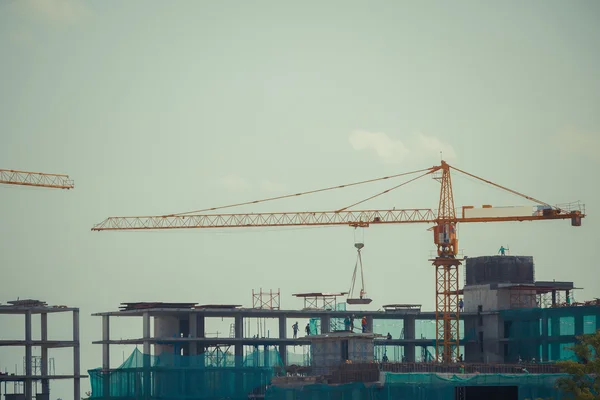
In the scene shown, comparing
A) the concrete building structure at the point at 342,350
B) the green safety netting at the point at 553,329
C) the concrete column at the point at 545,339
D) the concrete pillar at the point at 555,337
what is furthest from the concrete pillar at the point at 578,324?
the concrete building structure at the point at 342,350

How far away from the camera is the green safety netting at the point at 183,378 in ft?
584

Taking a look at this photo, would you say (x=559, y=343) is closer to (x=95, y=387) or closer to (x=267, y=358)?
(x=267, y=358)

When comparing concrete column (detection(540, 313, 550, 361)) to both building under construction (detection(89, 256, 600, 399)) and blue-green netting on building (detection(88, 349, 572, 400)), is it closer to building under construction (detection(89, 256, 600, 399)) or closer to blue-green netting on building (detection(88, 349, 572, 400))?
building under construction (detection(89, 256, 600, 399))

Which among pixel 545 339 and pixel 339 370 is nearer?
pixel 339 370

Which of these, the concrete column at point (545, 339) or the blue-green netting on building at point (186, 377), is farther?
the concrete column at point (545, 339)

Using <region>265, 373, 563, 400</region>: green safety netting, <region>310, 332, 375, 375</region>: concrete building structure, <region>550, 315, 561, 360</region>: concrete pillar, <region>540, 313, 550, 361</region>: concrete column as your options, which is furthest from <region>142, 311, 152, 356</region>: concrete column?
<region>550, 315, 561, 360</region>: concrete pillar

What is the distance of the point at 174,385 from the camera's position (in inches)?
7032

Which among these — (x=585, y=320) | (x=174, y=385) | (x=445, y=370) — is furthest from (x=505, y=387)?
(x=174, y=385)

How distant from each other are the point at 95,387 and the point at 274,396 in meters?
40.7

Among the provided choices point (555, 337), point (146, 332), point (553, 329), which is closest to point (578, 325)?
point (555, 337)

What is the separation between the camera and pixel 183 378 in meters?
179

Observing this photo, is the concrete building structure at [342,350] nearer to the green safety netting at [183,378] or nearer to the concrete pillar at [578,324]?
the green safety netting at [183,378]

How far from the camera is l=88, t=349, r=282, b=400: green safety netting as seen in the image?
178000mm

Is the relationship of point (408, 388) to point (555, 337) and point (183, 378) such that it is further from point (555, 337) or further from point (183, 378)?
point (555, 337)
